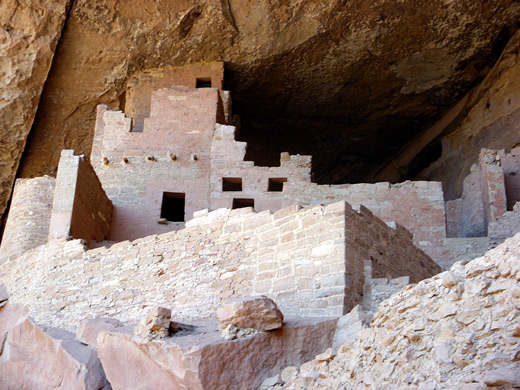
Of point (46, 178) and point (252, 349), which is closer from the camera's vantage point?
point (252, 349)

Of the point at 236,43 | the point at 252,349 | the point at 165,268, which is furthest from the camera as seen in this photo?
the point at 236,43

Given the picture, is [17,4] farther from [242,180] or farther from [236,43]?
[242,180]

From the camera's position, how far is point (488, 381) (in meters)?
4.54

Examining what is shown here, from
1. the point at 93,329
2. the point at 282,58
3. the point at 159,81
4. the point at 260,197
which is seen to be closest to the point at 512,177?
the point at 260,197

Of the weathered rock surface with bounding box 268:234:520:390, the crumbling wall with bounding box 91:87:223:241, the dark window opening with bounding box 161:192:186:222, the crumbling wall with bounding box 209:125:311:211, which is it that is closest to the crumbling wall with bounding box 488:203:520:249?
the crumbling wall with bounding box 209:125:311:211

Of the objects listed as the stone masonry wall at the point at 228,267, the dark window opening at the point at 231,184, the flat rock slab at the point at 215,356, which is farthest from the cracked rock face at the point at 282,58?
the flat rock slab at the point at 215,356

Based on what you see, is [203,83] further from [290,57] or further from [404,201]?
[404,201]

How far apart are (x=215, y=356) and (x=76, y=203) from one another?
7274mm

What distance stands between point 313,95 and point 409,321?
48.0ft

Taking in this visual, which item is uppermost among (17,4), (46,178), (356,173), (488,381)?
(17,4)

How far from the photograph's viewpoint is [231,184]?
17.0 meters

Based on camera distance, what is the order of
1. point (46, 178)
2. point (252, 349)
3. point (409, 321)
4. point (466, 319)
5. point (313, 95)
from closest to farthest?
point (466, 319), point (409, 321), point (252, 349), point (46, 178), point (313, 95)

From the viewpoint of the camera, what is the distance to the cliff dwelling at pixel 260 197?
6477 mm

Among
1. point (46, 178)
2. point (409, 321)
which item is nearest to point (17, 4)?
point (46, 178)
